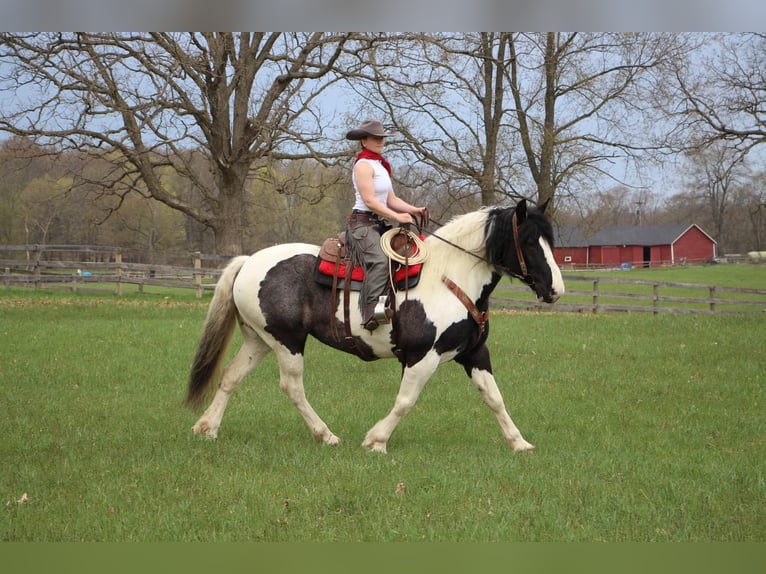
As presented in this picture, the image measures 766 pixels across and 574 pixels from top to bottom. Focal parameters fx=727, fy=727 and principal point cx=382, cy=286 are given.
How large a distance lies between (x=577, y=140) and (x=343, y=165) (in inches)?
294

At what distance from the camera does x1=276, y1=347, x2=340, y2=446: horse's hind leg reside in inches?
241

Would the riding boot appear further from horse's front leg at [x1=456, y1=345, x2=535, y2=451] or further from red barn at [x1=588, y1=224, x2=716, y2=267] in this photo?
red barn at [x1=588, y1=224, x2=716, y2=267]

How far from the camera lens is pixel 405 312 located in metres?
5.82

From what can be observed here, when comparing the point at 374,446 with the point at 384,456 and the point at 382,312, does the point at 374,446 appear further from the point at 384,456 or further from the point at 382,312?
the point at 382,312

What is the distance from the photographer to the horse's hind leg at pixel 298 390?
6.13 m

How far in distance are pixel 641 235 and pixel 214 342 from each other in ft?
126

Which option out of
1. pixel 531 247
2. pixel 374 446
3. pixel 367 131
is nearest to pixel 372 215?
pixel 367 131

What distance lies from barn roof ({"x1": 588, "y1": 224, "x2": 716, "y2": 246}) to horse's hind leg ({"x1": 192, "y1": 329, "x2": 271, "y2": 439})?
32.4m

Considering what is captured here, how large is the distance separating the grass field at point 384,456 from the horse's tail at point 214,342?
1.32 feet

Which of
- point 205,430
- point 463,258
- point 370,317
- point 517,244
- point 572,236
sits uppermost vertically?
point 572,236

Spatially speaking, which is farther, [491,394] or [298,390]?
[298,390]

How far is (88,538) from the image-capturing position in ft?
12.8

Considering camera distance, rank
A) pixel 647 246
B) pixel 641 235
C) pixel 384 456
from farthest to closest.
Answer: pixel 647 246
pixel 641 235
pixel 384 456

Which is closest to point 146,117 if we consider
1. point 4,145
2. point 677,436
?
point 4,145
